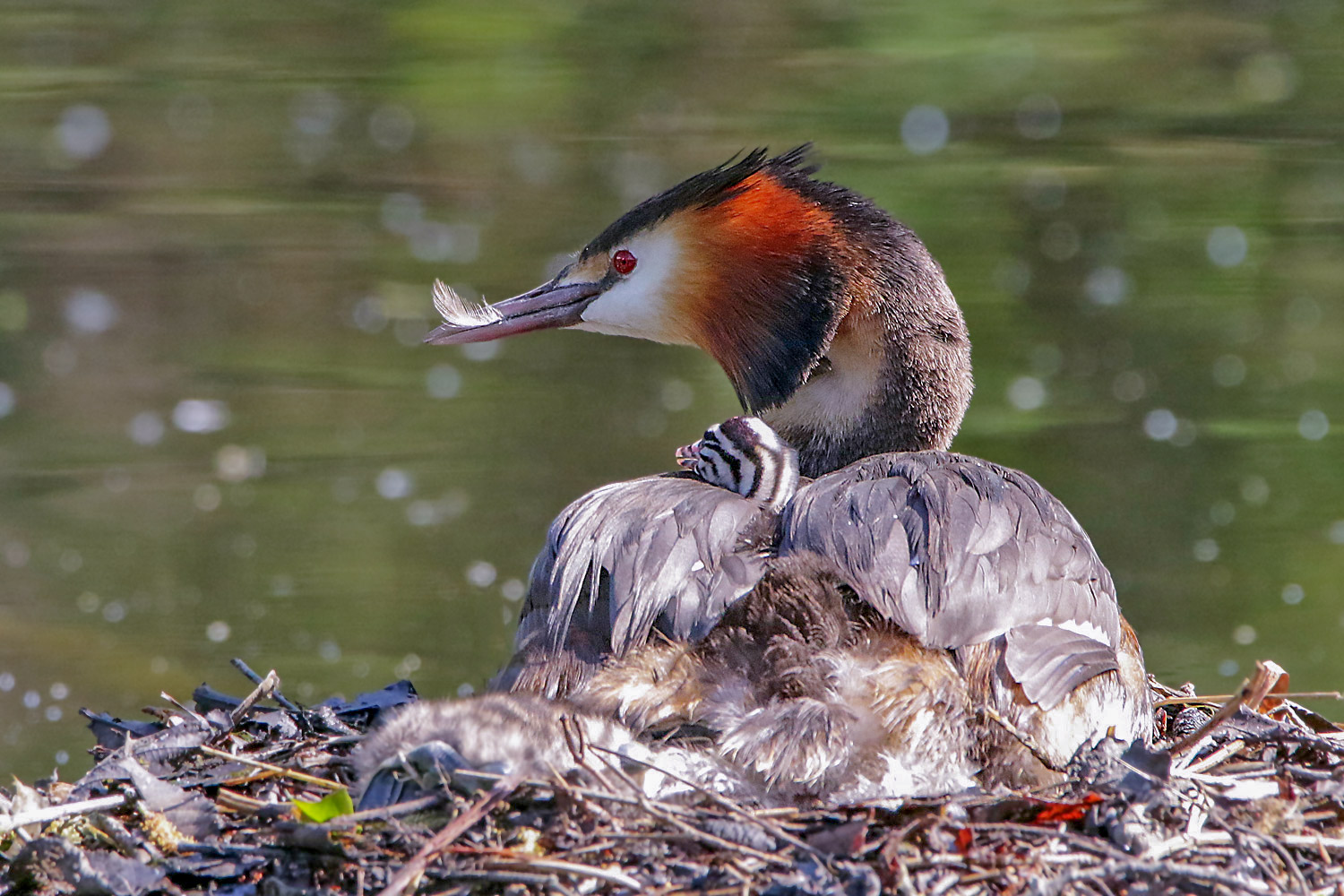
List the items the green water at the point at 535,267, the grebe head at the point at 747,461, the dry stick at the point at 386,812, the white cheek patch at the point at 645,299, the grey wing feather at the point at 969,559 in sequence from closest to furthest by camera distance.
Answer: the dry stick at the point at 386,812
the grey wing feather at the point at 969,559
the grebe head at the point at 747,461
the white cheek patch at the point at 645,299
the green water at the point at 535,267

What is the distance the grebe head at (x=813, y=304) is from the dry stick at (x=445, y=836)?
167 centimetres

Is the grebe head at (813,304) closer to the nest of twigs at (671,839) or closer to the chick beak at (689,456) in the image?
the chick beak at (689,456)

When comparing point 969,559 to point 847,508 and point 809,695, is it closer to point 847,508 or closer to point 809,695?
point 847,508

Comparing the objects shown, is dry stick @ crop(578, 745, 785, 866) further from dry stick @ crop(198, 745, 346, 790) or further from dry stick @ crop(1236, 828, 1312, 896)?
dry stick @ crop(1236, 828, 1312, 896)

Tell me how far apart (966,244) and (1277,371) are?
5.21 ft

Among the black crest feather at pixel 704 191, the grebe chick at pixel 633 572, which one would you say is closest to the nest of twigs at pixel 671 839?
the grebe chick at pixel 633 572

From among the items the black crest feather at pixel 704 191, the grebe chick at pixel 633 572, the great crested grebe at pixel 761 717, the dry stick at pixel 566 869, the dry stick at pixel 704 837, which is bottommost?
the dry stick at pixel 566 869

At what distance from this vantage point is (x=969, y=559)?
10.9ft

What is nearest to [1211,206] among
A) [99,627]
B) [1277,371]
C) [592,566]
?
[1277,371]

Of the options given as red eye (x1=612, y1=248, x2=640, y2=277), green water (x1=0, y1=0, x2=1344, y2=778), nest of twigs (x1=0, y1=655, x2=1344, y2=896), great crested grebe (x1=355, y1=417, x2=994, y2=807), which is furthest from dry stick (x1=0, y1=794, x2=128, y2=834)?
green water (x1=0, y1=0, x2=1344, y2=778)

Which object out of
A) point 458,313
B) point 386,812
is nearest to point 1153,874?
point 386,812

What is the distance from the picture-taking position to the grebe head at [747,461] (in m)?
3.73

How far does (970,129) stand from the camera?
29.3 ft

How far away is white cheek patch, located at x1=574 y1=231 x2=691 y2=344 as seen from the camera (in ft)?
14.9
